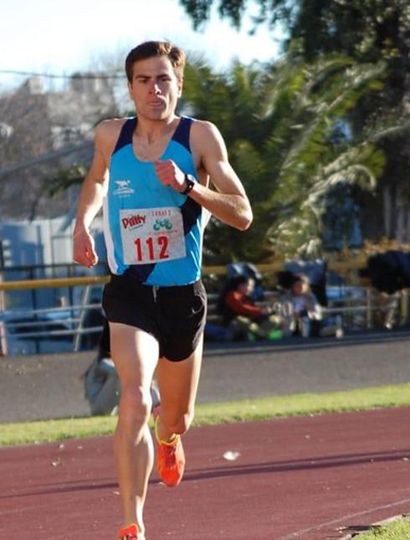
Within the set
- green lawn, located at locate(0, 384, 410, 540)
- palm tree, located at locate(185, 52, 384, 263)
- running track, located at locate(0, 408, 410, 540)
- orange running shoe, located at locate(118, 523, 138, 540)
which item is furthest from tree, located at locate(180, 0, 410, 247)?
orange running shoe, located at locate(118, 523, 138, 540)

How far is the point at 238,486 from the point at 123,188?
115 inches

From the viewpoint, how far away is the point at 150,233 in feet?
22.2

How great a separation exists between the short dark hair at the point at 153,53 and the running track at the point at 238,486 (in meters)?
2.20

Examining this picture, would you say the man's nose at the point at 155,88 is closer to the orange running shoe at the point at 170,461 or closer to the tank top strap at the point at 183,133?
the tank top strap at the point at 183,133

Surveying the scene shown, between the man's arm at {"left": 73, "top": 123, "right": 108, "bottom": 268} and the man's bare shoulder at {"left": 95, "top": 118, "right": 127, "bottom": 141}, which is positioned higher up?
the man's bare shoulder at {"left": 95, "top": 118, "right": 127, "bottom": 141}

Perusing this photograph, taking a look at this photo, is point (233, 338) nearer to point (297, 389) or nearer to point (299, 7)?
point (297, 389)

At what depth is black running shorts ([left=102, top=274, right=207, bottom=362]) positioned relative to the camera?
6.84m

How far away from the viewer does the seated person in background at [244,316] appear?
24.1 meters

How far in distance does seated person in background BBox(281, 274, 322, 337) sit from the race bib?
1778 centimetres

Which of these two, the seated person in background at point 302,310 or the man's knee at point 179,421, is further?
the seated person in background at point 302,310

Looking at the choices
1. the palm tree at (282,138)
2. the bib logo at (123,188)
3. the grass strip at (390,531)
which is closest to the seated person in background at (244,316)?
the palm tree at (282,138)

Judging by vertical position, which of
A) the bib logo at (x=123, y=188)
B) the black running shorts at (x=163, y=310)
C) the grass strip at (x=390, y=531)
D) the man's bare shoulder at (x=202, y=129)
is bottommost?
the grass strip at (x=390, y=531)

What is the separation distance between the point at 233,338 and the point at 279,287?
213cm

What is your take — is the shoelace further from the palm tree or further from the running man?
the palm tree
